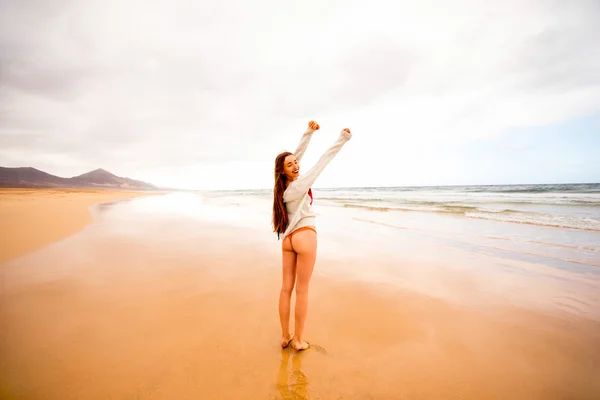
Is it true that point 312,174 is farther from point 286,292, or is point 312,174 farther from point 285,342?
point 285,342

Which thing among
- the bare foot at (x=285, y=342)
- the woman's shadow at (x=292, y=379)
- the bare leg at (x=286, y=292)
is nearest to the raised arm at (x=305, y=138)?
the bare leg at (x=286, y=292)

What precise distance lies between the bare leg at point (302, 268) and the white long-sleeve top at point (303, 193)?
0.13 meters

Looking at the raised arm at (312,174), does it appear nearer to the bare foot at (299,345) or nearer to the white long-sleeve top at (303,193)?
the white long-sleeve top at (303,193)

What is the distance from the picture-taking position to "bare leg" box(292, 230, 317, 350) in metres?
2.72

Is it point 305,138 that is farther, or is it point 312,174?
point 305,138

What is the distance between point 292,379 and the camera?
2443 mm

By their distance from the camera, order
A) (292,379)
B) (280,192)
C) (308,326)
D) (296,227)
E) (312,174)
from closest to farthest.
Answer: (292,379)
(312,174)
(296,227)
(280,192)
(308,326)

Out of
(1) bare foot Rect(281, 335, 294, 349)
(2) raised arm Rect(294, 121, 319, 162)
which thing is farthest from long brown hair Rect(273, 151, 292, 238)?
(1) bare foot Rect(281, 335, 294, 349)

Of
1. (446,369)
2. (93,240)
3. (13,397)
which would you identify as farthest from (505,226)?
(93,240)

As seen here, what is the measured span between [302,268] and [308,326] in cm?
114

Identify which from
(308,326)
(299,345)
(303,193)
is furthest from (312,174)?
(308,326)

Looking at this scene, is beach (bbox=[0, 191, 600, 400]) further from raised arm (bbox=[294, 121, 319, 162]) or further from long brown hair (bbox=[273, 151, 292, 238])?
raised arm (bbox=[294, 121, 319, 162])

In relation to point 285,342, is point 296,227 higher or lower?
higher

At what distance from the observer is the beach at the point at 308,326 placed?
93.9 inches
